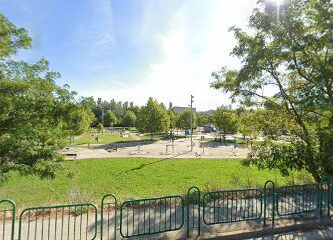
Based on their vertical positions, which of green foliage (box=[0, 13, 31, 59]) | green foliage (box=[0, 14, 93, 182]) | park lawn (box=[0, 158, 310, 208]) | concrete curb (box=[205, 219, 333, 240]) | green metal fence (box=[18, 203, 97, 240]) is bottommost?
park lawn (box=[0, 158, 310, 208])

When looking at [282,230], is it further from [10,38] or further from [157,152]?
[157,152]

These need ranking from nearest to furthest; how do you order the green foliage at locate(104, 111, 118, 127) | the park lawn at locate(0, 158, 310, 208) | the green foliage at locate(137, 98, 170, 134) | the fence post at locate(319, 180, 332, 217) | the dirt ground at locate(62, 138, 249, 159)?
the fence post at locate(319, 180, 332, 217) < the park lawn at locate(0, 158, 310, 208) < the dirt ground at locate(62, 138, 249, 159) < the green foliage at locate(137, 98, 170, 134) < the green foliage at locate(104, 111, 118, 127)

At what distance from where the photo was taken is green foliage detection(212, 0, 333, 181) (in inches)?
316

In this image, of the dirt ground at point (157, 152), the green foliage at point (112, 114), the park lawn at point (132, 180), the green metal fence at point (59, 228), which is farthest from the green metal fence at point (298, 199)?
the green foliage at point (112, 114)

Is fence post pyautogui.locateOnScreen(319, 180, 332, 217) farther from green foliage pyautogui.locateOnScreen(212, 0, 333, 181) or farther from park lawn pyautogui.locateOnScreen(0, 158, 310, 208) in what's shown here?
park lawn pyautogui.locateOnScreen(0, 158, 310, 208)

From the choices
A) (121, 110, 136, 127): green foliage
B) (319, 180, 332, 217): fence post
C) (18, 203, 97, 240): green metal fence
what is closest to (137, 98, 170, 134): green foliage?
(121, 110, 136, 127): green foliage

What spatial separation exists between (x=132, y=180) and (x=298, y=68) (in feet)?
36.5

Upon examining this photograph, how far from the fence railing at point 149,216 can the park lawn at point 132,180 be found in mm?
1387

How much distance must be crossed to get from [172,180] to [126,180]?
2764 millimetres

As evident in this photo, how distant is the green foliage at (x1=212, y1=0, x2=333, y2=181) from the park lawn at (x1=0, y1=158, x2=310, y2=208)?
11.8ft

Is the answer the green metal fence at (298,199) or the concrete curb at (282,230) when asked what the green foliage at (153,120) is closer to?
the green metal fence at (298,199)

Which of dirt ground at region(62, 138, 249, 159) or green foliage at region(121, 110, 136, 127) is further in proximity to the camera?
green foliage at region(121, 110, 136, 127)

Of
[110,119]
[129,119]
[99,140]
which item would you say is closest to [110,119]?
[110,119]

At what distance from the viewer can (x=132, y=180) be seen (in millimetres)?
16375
